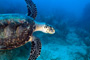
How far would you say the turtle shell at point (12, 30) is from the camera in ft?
9.34

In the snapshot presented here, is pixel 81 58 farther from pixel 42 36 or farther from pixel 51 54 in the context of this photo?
pixel 42 36

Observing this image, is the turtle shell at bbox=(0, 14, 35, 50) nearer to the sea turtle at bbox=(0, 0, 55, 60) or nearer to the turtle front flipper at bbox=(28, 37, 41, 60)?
the sea turtle at bbox=(0, 0, 55, 60)

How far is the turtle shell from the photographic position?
9.34 feet

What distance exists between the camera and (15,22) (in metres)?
3.01

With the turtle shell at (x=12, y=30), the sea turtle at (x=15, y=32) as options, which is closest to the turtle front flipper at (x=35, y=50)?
the sea turtle at (x=15, y=32)

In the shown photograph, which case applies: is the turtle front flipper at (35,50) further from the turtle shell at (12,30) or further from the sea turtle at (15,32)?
the turtle shell at (12,30)

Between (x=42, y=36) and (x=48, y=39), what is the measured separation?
550 mm

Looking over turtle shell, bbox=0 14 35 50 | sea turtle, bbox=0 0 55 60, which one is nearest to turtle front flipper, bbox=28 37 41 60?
sea turtle, bbox=0 0 55 60

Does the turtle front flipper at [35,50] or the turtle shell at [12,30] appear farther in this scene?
the turtle front flipper at [35,50]

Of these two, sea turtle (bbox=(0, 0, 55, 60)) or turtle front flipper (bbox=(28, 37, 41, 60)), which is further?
turtle front flipper (bbox=(28, 37, 41, 60))

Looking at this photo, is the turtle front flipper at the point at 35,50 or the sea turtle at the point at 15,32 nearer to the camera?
the sea turtle at the point at 15,32

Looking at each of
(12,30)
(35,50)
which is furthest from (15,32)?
(35,50)

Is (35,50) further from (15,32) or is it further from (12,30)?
(12,30)

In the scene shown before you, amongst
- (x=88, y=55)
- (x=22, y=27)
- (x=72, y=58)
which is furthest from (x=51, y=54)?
(x=22, y=27)
